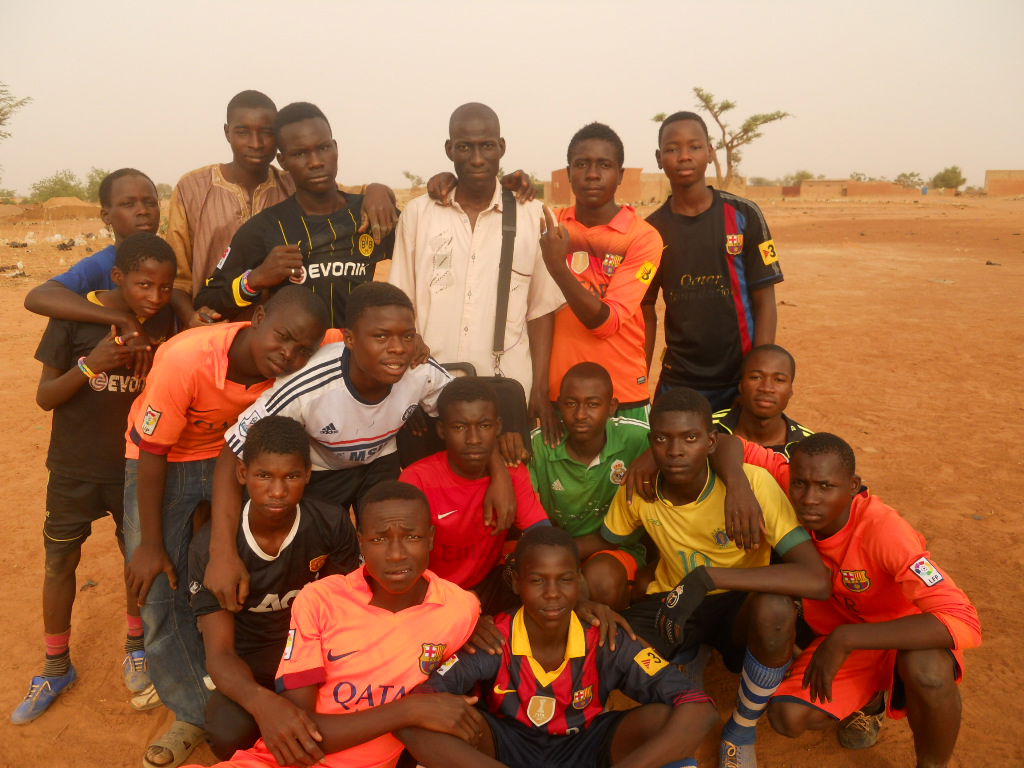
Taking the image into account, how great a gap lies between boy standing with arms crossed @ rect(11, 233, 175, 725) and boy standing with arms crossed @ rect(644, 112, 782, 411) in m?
2.46

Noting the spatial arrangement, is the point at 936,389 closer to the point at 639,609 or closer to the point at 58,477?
the point at 639,609

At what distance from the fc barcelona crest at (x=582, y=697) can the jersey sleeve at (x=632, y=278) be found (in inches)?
63.8

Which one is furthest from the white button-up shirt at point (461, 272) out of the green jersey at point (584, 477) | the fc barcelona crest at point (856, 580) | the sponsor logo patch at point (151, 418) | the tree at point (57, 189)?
the tree at point (57, 189)

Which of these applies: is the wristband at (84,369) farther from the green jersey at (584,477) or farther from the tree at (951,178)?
the tree at (951,178)

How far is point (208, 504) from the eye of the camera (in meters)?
3.26

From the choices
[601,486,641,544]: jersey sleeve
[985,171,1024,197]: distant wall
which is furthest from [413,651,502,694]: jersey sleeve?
[985,171,1024,197]: distant wall

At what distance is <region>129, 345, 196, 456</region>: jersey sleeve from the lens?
2.90m

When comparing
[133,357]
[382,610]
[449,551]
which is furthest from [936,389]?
[133,357]

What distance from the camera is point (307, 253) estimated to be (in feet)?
11.1

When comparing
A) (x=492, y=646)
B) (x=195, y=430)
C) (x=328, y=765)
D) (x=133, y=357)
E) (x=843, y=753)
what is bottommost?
(x=843, y=753)

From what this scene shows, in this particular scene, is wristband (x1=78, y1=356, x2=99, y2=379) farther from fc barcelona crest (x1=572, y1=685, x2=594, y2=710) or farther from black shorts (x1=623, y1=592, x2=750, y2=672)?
black shorts (x1=623, y1=592, x2=750, y2=672)

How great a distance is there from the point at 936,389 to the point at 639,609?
5677 millimetres

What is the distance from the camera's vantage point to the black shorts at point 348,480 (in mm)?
3268

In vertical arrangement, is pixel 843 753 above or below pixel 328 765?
below
